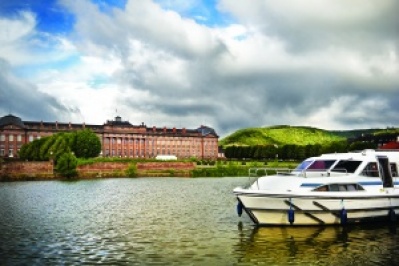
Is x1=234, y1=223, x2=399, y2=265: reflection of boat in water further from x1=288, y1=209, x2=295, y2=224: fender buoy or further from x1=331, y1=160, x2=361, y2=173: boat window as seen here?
x1=331, y1=160, x2=361, y2=173: boat window

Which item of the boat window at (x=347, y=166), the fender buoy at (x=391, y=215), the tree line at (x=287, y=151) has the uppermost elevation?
the tree line at (x=287, y=151)

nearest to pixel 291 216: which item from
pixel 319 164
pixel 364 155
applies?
pixel 319 164

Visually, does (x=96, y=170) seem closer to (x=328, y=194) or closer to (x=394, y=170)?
(x=394, y=170)

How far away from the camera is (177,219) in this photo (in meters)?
30.6

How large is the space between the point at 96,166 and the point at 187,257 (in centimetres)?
8117

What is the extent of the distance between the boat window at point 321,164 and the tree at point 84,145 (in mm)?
94739

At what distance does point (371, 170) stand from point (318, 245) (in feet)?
25.0

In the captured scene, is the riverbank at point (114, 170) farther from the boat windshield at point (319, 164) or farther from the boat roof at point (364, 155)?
the boat windshield at point (319, 164)

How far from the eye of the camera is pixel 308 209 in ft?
79.6

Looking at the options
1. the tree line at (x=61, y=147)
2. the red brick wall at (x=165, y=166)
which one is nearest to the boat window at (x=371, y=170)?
the red brick wall at (x=165, y=166)

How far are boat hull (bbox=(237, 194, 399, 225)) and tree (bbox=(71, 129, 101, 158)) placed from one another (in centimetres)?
9579

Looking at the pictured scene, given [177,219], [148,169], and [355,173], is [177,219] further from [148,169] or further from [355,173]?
[148,169]

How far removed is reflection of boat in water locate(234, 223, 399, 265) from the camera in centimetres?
1855

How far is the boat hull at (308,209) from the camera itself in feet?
78.7
